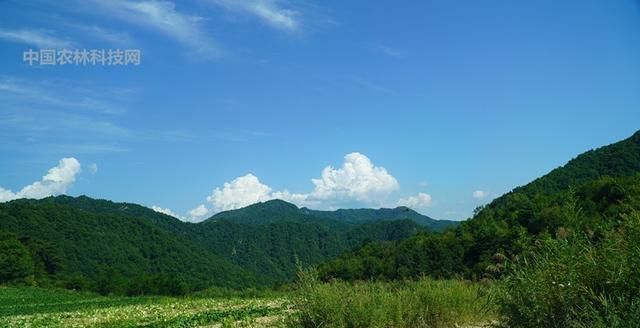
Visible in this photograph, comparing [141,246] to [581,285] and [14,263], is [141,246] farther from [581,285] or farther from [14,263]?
[581,285]

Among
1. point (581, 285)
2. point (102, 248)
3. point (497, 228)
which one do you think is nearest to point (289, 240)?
point (102, 248)

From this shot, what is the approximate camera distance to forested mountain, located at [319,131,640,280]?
28062 millimetres

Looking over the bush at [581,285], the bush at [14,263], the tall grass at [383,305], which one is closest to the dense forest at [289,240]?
the bush at [14,263]

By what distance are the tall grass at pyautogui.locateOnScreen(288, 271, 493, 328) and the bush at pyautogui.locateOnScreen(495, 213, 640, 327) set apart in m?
1.68

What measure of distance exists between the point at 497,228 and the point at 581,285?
30.4 metres

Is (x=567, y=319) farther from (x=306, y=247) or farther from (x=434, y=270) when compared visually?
(x=306, y=247)

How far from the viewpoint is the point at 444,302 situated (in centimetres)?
833

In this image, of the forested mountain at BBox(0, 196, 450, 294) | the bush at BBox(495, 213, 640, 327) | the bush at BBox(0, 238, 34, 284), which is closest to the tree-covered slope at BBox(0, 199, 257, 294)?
the forested mountain at BBox(0, 196, 450, 294)

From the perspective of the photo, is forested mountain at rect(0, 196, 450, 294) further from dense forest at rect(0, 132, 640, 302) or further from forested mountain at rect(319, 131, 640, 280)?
forested mountain at rect(319, 131, 640, 280)

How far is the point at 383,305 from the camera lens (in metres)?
7.18

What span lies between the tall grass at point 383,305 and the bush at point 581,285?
1.68 m

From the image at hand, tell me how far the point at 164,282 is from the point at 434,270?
21588 millimetres

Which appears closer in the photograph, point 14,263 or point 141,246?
point 14,263

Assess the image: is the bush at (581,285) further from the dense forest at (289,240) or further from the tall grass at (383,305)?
the tall grass at (383,305)
